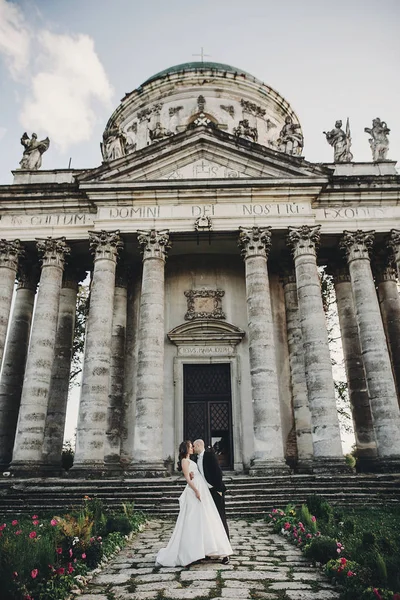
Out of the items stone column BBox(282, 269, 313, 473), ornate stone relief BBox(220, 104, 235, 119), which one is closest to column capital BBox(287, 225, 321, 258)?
stone column BBox(282, 269, 313, 473)

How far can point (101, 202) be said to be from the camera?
1689cm

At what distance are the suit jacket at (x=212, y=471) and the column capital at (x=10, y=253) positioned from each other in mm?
12757

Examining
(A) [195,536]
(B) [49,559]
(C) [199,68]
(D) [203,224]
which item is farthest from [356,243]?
(C) [199,68]

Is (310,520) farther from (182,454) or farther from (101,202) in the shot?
(101,202)

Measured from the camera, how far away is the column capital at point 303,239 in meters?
16.4

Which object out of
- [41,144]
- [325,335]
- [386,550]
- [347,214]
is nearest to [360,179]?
[347,214]

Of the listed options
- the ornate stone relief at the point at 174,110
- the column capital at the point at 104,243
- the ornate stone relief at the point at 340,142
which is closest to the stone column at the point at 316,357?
the ornate stone relief at the point at 340,142

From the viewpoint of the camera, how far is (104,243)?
16.4m

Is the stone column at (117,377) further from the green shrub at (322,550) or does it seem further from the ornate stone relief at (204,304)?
the green shrub at (322,550)

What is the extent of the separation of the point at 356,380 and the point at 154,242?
930 cm

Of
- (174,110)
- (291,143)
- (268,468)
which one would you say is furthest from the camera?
(174,110)

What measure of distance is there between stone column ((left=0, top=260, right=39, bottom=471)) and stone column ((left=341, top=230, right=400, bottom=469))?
12.8 meters

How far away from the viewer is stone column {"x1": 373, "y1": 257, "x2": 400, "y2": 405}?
57.1 ft

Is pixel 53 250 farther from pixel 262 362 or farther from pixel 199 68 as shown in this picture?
pixel 199 68
